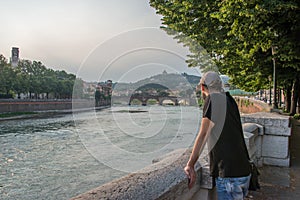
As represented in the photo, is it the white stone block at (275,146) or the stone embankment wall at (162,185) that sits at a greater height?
the stone embankment wall at (162,185)

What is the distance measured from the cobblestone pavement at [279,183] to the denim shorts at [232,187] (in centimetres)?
183

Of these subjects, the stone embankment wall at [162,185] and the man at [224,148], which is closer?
the stone embankment wall at [162,185]

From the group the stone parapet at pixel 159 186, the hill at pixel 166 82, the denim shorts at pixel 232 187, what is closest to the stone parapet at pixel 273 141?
the hill at pixel 166 82

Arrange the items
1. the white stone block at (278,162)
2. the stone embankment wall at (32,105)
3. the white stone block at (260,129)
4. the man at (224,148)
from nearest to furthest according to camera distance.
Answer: the man at (224,148)
the white stone block at (260,129)
the white stone block at (278,162)
the stone embankment wall at (32,105)

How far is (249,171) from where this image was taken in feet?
8.21

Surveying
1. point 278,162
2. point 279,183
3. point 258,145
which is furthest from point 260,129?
point 279,183

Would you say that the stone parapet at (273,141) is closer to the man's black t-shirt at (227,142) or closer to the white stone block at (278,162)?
the white stone block at (278,162)

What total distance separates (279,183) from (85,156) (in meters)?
20.0

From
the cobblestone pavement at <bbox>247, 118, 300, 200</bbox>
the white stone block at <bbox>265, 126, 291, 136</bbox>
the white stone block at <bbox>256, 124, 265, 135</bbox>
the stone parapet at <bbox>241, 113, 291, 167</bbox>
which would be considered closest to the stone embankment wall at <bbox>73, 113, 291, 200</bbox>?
the cobblestone pavement at <bbox>247, 118, 300, 200</bbox>

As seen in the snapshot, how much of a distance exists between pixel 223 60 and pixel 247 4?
25.7 feet

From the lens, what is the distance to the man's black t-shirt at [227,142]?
2.34 m

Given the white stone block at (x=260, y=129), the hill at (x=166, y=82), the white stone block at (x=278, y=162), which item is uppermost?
the hill at (x=166, y=82)

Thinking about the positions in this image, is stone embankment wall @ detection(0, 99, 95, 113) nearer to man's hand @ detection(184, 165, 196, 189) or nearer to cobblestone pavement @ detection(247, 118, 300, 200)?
cobblestone pavement @ detection(247, 118, 300, 200)

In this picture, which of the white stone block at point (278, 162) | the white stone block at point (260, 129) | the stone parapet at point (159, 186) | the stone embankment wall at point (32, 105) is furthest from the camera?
the stone embankment wall at point (32, 105)
